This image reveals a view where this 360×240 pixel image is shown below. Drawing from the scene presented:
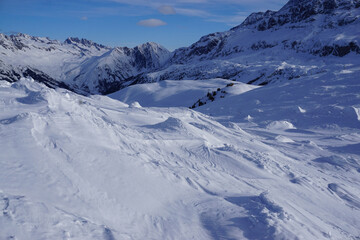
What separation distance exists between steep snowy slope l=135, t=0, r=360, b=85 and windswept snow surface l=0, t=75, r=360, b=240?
2023 inches

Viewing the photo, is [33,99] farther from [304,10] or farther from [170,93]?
[304,10]

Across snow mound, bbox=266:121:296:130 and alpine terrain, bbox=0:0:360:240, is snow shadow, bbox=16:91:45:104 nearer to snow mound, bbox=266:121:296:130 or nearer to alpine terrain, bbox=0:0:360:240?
alpine terrain, bbox=0:0:360:240

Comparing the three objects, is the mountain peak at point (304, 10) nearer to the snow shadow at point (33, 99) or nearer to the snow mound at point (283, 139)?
the snow mound at point (283, 139)

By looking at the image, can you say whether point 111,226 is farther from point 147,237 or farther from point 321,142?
point 321,142

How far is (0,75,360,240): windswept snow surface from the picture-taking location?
5.20m

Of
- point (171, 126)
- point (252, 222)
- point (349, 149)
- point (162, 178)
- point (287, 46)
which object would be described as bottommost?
point (349, 149)

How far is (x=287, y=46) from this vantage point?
102 m

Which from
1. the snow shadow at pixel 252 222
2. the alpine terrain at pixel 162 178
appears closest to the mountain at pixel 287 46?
the alpine terrain at pixel 162 178

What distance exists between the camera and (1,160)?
6.22 m

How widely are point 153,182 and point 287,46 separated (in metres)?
108

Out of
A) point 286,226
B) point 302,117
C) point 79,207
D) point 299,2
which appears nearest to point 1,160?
point 79,207

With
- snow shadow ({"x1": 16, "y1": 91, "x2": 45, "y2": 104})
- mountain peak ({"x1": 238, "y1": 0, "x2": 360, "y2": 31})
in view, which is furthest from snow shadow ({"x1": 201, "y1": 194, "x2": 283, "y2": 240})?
mountain peak ({"x1": 238, "y1": 0, "x2": 360, "y2": 31})

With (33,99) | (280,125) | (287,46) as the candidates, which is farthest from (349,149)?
(287,46)

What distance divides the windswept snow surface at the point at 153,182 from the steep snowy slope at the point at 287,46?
51390mm
